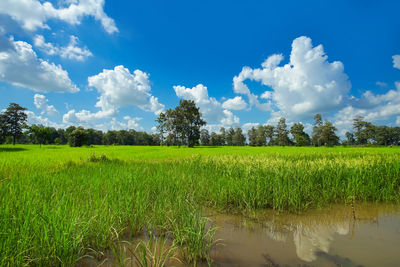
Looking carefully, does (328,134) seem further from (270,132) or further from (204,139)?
(204,139)

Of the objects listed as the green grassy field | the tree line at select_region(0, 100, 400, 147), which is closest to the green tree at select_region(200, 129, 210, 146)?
the tree line at select_region(0, 100, 400, 147)

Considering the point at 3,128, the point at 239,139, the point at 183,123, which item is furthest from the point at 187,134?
the point at 239,139

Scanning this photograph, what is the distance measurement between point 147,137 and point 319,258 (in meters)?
109

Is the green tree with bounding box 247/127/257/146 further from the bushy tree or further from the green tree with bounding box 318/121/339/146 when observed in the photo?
the bushy tree

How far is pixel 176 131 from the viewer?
5181 centimetres

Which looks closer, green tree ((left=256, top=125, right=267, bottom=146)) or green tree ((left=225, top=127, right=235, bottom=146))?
green tree ((left=256, top=125, right=267, bottom=146))

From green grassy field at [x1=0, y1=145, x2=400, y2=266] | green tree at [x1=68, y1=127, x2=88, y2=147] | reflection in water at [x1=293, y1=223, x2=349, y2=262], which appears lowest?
reflection in water at [x1=293, y1=223, x2=349, y2=262]

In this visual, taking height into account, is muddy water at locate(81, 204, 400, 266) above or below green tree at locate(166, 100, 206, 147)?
below

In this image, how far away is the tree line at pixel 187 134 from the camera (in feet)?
147

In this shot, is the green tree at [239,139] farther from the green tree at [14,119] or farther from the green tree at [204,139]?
the green tree at [14,119]

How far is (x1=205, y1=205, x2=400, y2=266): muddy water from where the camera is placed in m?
2.30

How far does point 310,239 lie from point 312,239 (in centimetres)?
3

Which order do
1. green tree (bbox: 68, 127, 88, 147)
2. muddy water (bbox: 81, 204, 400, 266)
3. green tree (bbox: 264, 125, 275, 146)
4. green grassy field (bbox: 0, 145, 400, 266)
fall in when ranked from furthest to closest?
1. green tree (bbox: 264, 125, 275, 146)
2. green tree (bbox: 68, 127, 88, 147)
3. muddy water (bbox: 81, 204, 400, 266)
4. green grassy field (bbox: 0, 145, 400, 266)

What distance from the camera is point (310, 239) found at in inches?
111
